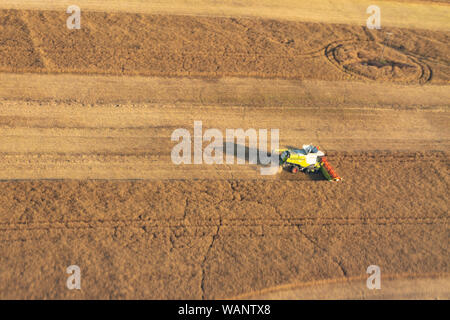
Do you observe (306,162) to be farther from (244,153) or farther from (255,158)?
(244,153)

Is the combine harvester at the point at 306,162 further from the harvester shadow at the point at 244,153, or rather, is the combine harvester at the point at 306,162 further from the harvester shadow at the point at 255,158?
the harvester shadow at the point at 244,153

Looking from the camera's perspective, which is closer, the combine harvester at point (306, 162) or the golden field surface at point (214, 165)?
the golden field surface at point (214, 165)

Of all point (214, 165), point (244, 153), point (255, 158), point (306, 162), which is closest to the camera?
point (306, 162)

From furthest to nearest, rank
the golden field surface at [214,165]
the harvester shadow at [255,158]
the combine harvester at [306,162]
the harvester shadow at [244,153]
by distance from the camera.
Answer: the harvester shadow at [244,153] < the harvester shadow at [255,158] < the combine harvester at [306,162] < the golden field surface at [214,165]

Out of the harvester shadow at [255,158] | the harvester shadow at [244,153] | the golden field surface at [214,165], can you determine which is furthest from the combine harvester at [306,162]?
the harvester shadow at [244,153]

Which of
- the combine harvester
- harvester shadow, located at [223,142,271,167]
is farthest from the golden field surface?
harvester shadow, located at [223,142,271,167]

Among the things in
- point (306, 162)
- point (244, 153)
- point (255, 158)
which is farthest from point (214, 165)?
point (306, 162)
